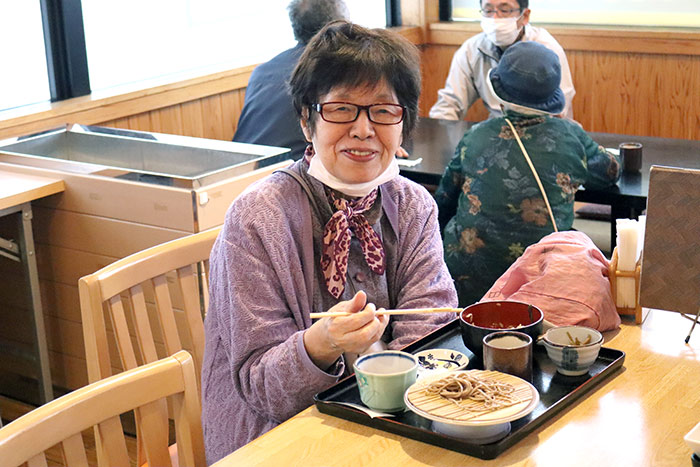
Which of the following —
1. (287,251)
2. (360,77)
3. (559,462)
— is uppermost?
(360,77)

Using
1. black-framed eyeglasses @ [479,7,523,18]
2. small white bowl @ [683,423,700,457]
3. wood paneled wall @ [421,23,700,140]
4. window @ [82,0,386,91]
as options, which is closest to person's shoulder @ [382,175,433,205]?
small white bowl @ [683,423,700,457]

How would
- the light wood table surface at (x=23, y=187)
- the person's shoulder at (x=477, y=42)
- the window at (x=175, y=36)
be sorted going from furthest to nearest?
the person's shoulder at (x=477, y=42), the window at (x=175, y=36), the light wood table surface at (x=23, y=187)

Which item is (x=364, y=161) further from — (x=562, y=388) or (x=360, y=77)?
(x=562, y=388)

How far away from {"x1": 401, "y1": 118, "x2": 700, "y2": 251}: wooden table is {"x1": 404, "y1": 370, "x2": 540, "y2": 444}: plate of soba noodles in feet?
4.78

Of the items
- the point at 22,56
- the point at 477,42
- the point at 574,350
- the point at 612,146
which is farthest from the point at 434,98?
the point at 574,350

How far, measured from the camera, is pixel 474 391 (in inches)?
47.7

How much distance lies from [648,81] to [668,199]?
3.52 m

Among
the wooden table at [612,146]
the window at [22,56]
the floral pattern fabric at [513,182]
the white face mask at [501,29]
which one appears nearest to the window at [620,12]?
the white face mask at [501,29]

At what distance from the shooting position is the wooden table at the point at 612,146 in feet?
8.74

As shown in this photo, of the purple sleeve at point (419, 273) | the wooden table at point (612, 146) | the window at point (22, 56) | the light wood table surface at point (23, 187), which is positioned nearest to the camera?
the purple sleeve at point (419, 273)

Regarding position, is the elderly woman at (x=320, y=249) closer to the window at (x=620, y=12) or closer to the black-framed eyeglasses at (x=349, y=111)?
the black-framed eyeglasses at (x=349, y=111)

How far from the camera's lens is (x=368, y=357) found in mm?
1290

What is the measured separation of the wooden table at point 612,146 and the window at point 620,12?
1701mm

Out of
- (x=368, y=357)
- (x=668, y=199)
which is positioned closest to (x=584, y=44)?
(x=668, y=199)
